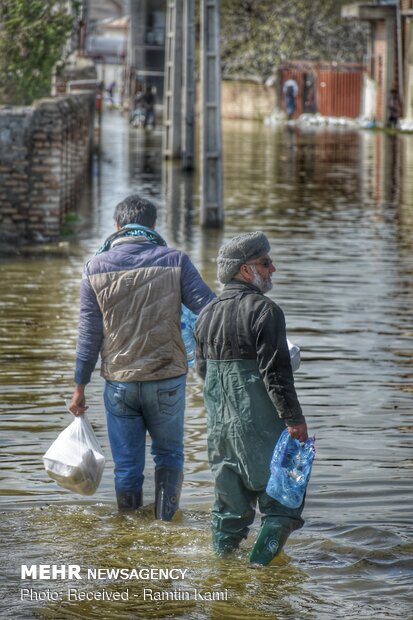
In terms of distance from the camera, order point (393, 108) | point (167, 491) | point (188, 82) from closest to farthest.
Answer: point (167, 491), point (188, 82), point (393, 108)

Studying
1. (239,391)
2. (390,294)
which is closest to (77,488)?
(239,391)

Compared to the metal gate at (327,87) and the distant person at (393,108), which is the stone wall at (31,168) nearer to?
the distant person at (393,108)

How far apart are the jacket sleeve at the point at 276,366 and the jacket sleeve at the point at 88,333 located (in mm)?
1182

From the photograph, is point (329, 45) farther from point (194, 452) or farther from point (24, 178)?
point (194, 452)

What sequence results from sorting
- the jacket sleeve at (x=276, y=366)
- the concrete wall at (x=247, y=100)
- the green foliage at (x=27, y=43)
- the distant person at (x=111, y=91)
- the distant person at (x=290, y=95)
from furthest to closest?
the distant person at (x=111, y=91), the concrete wall at (x=247, y=100), the distant person at (x=290, y=95), the green foliage at (x=27, y=43), the jacket sleeve at (x=276, y=366)

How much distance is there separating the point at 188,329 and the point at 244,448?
121cm

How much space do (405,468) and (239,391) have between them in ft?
7.68

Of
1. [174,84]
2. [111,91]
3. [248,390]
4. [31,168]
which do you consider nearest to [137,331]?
[248,390]

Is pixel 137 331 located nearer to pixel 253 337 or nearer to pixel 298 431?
pixel 253 337

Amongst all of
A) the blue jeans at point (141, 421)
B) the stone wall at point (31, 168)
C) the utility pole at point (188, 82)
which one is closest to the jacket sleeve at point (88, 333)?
the blue jeans at point (141, 421)

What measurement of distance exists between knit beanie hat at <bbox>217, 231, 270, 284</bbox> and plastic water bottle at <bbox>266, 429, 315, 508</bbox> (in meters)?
0.74

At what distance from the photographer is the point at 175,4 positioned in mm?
30047

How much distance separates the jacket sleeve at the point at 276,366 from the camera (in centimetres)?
607

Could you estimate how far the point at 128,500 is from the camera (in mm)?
7223
